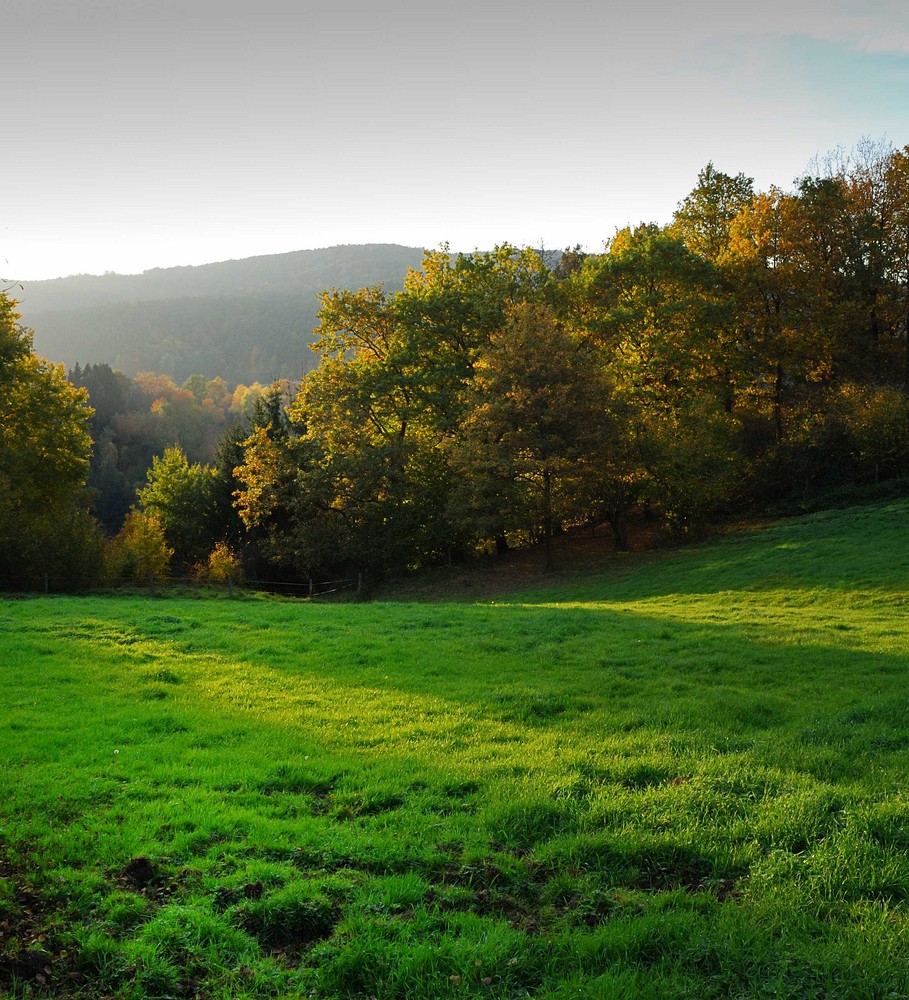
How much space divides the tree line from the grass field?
2160 cm

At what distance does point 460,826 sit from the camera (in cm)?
641

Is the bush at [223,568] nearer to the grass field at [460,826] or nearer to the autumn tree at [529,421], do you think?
the autumn tree at [529,421]

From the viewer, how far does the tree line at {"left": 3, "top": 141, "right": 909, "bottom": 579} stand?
3425cm

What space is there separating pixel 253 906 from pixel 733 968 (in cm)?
329

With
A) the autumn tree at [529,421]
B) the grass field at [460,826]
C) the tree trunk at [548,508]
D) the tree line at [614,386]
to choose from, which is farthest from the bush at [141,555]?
the grass field at [460,826]

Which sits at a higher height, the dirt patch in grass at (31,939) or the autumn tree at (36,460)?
the autumn tree at (36,460)

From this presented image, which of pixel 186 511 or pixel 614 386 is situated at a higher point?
pixel 614 386

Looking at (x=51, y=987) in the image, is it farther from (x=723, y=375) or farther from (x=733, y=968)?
(x=723, y=375)

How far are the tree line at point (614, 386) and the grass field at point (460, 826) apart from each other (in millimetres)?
21600

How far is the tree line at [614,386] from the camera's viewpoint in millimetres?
34250

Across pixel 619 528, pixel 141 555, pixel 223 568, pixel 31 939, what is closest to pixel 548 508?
pixel 619 528

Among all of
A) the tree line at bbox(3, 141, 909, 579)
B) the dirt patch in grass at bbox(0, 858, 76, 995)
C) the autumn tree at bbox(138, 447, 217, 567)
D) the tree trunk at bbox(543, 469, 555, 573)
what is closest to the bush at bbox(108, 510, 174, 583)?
the autumn tree at bbox(138, 447, 217, 567)

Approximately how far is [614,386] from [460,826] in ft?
110

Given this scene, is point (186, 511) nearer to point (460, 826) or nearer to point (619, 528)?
point (619, 528)
